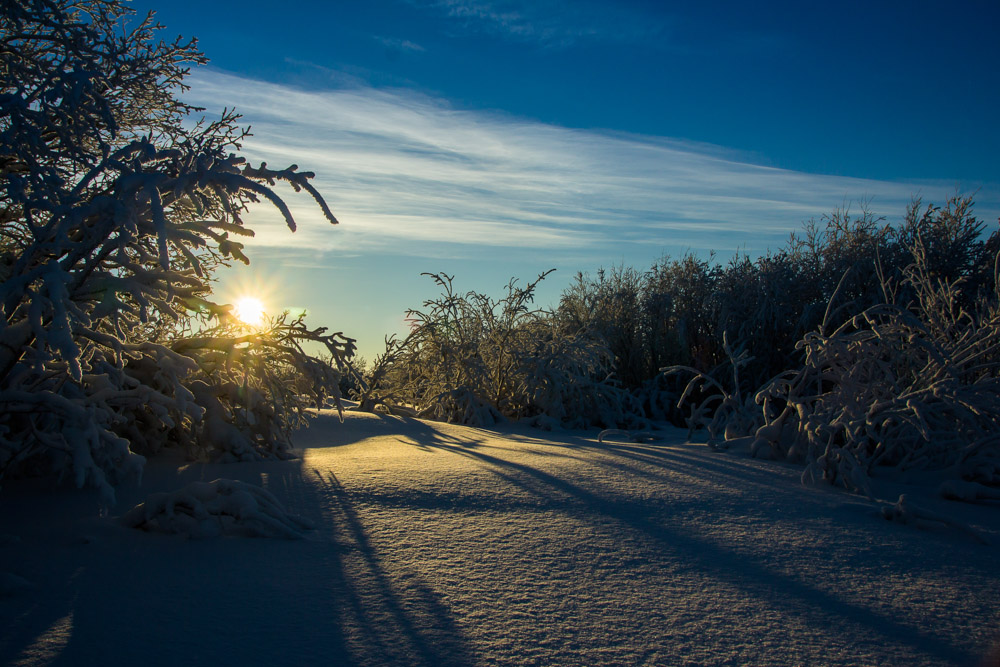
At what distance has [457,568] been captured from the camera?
8.27ft

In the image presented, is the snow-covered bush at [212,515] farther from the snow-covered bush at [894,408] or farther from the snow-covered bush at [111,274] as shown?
the snow-covered bush at [894,408]

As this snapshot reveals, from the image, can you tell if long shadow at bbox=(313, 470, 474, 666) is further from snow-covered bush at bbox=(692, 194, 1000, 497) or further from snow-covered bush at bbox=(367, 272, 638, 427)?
snow-covered bush at bbox=(367, 272, 638, 427)

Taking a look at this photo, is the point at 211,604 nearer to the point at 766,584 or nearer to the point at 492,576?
the point at 492,576

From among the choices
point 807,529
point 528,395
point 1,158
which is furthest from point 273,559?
point 528,395

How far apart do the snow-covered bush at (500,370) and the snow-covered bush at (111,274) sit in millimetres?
3901

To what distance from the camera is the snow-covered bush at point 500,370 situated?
8.26 meters

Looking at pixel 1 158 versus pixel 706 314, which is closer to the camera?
pixel 1 158

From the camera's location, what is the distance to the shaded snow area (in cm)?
193

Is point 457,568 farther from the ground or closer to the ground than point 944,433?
closer to the ground

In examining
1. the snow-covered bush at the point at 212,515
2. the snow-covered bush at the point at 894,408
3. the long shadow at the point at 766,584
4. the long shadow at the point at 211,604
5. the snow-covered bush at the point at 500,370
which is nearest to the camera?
the long shadow at the point at 211,604

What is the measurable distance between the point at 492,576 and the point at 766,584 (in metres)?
1.04

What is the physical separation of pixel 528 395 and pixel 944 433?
190 inches

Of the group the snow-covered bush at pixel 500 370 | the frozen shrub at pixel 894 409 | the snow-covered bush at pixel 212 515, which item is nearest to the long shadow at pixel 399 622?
the snow-covered bush at pixel 212 515

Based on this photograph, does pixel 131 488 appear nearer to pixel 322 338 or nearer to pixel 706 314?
pixel 322 338
